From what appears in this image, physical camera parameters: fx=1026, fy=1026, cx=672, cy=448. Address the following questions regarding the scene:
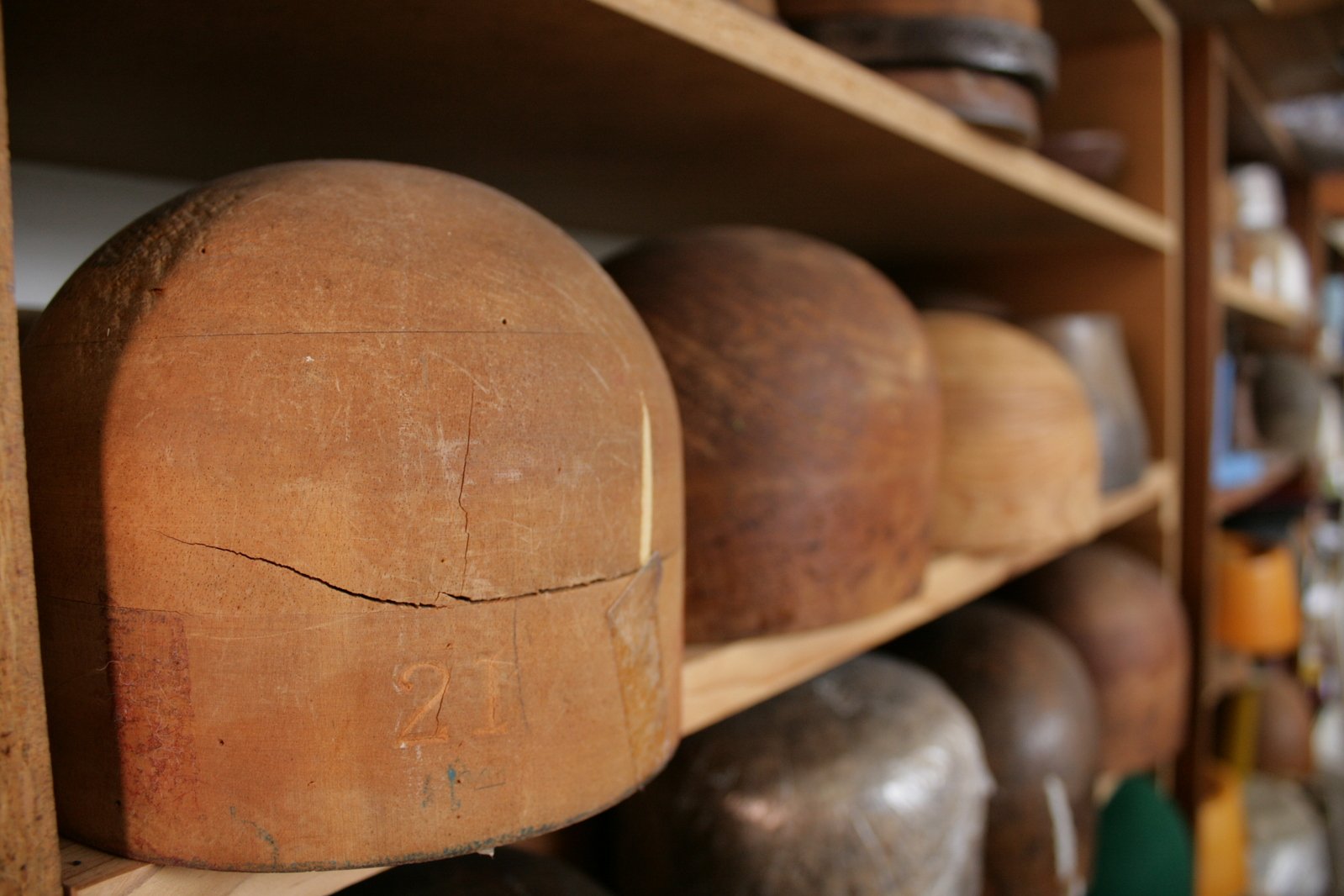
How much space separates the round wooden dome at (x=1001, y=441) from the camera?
1.05 metres

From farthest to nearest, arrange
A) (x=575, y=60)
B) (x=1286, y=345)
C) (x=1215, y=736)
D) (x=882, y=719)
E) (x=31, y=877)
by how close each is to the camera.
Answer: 1. (x=1286, y=345)
2. (x=1215, y=736)
3. (x=882, y=719)
4. (x=575, y=60)
5. (x=31, y=877)

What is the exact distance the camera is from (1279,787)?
7.97 feet

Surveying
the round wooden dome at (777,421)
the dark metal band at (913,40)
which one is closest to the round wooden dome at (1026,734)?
the round wooden dome at (777,421)

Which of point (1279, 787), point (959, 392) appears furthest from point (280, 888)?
point (1279, 787)

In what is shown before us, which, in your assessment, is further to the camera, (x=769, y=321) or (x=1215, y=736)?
(x=1215, y=736)

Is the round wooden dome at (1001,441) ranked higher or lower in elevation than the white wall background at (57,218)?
lower

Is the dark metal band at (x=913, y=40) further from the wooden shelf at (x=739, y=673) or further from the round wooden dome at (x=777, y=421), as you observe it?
the wooden shelf at (x=739, y=673)

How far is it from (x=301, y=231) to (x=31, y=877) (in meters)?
0.28

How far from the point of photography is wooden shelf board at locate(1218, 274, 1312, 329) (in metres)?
2.06

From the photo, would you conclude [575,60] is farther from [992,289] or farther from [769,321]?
[992,289]

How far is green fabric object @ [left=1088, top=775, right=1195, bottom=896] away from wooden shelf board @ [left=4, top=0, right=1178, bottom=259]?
0.90 meters

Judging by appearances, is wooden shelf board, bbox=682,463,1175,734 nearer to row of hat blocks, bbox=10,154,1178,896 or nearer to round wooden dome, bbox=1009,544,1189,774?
row of hat blocks, bbox=10,154,1178,896

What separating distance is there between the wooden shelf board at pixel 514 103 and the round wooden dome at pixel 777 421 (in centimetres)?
13

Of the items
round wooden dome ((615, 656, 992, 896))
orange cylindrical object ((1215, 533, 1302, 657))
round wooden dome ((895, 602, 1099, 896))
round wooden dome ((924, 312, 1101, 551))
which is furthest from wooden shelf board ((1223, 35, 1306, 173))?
round wooden dome ((615, 656, 992, 896))
